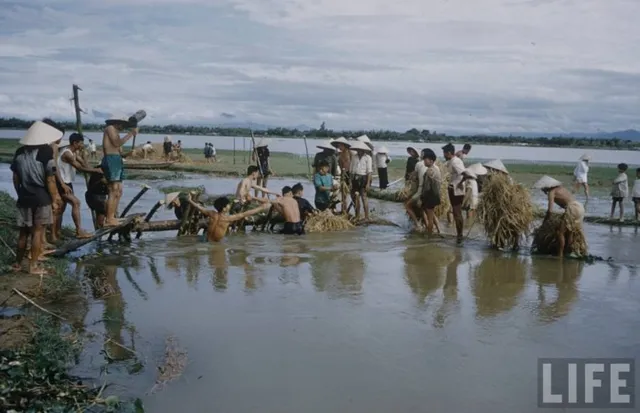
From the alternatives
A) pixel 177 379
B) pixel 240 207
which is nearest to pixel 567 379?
pixel 177 379

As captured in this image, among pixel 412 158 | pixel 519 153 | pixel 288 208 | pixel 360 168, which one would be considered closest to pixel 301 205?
pixel 288 208

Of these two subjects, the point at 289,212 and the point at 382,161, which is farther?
the point at 382,161

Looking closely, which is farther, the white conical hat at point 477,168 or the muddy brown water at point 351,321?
the white conical hat at point 477,168

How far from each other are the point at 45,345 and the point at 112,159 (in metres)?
4.33

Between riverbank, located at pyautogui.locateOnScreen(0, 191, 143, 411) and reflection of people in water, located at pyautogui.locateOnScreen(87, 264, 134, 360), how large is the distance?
19cm

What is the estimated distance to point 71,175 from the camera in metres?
9.12

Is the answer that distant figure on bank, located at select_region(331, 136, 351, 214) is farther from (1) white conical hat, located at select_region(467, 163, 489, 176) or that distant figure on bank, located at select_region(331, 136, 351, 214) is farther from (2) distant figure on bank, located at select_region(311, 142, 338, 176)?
(1) white conical hat, located at select_region(467, 163, 489, 176)

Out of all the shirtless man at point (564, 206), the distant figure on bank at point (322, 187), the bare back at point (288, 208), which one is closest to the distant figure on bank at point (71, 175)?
the bare back at point (288, 208)

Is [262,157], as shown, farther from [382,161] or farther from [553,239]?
[553,239]

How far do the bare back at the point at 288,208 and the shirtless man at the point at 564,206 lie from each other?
4.04 meters

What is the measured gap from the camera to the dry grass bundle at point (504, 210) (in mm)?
9336

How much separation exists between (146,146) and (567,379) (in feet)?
93.9

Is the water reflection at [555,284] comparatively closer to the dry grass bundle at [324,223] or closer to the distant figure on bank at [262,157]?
the dry grass bundle at [324,223]

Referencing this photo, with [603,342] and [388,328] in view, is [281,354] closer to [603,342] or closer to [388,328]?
[388,328]
